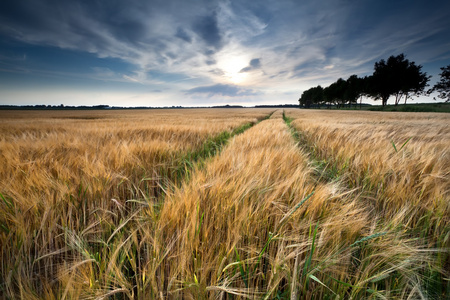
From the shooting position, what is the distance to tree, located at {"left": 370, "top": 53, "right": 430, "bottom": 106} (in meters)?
34.9

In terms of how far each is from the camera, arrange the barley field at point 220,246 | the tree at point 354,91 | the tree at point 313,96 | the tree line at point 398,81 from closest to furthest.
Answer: the barley field at point 220,246, the tree line at point 398,81, the tree at point 354,91, the tree at point 313,96

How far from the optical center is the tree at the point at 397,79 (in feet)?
115

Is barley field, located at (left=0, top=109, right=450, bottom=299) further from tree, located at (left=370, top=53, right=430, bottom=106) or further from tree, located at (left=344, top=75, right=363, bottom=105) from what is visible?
tree, located at (left=344, top=75, right=363, bottom=105)

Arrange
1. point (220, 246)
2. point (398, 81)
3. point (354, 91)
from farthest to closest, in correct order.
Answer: point (354, 91) < point (398, 81) < point (220, 246)

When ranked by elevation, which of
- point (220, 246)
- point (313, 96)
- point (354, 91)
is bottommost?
point (220, 246)

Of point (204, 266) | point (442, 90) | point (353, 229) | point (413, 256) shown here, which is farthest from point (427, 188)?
point (442, 90)

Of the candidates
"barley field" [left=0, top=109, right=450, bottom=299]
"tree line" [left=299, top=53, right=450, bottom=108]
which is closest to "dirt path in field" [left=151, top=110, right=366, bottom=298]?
"barley field" [left=0, top=109, right=450, bottom=299]

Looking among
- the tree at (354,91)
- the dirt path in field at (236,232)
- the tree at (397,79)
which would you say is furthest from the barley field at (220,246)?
the tree at (354,91)

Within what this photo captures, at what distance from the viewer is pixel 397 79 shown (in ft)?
116

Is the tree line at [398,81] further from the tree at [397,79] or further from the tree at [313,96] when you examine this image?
the tree at [313,96]

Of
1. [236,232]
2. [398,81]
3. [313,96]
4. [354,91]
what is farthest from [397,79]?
[236,232]

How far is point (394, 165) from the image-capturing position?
5.37 ft

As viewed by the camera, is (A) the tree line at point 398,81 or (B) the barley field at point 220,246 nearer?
(B) the barley field at point 220,246

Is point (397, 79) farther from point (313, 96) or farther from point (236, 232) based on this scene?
point (236, 232)
